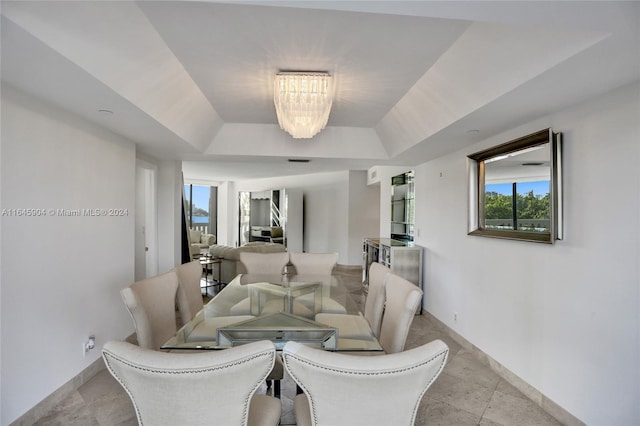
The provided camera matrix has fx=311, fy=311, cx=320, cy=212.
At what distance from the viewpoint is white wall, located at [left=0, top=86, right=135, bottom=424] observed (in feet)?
6.04

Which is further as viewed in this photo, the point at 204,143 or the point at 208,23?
the point at 204,143

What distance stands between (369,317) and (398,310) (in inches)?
25.5

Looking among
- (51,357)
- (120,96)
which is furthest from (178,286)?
(120,96)

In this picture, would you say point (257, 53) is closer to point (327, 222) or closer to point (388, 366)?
point (388, 366)

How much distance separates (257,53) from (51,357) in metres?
2.48

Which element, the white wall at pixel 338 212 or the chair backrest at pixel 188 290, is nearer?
the chair backrest at pixel 188 290

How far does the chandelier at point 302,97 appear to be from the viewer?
2225mm

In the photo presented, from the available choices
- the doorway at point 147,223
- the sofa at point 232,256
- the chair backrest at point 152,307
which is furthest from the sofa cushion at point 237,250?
the chair backrest at point 152,307

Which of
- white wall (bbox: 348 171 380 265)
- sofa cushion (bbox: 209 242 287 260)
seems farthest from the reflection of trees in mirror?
white wall (bbox: 348 171 380 265)

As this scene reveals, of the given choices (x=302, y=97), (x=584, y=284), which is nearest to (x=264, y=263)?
(x=302, y=97)

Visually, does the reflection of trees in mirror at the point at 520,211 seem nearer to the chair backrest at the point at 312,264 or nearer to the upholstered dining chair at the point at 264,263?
the chair backrest at the point at 312,264

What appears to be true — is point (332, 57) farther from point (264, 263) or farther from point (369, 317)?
point (264, 263)

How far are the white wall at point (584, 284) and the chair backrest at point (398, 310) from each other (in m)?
1.11

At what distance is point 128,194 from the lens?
317 cm
